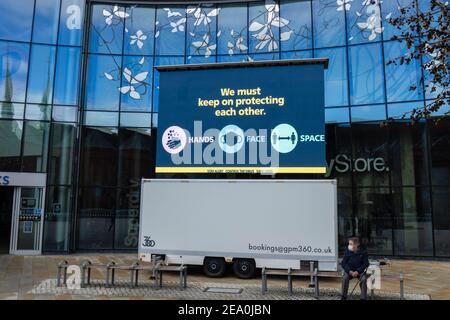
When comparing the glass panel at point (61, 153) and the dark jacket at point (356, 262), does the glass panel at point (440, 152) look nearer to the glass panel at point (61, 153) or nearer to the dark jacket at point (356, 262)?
the dark jacket at point (356, 262)

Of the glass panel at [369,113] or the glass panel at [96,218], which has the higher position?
the glass panel at [369,113]

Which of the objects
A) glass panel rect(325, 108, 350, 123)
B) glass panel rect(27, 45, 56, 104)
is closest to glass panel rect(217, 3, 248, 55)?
glass panel rect(325, 108, 350, 123)

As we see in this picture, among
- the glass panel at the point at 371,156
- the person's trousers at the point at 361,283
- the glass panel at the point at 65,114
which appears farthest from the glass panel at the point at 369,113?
the glass panel at the point at 65,114

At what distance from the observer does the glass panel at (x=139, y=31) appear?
20375 mm

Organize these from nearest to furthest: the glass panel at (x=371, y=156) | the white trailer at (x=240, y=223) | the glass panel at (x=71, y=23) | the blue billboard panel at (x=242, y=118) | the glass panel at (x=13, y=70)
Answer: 1. the white trailer at (x=240, y=223)
2. the blue billboard panel at (x=242, y=118)
3. the glass panel at (x=371, y=156)
4. the glass panel at (x=13, y=70)
5. the glass panel at (x=71, y=23)

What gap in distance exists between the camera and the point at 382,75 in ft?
61.0

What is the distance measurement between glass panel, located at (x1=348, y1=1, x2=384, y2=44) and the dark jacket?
12.5 metres

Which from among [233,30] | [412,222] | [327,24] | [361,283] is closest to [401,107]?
[412,222]

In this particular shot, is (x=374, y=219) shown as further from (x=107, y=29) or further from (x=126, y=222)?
(x=107, y=29)

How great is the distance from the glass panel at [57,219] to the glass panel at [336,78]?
1266 cm

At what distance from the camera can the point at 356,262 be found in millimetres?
9492

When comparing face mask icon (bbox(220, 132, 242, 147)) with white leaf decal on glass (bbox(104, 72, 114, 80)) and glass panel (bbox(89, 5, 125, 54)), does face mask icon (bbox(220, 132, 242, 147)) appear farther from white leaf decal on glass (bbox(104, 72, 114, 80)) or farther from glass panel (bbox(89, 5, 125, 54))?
glass panel (bbox(89, 5, 125, 54))

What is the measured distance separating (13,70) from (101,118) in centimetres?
429

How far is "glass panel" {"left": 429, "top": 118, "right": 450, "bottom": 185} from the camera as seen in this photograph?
17.2 meters
